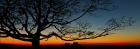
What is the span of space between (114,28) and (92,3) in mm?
2579

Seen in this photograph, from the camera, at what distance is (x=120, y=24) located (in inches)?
967

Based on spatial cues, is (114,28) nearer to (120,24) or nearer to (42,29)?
(120,24)

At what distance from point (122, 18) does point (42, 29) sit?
20.0 ft

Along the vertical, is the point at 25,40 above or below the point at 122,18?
below

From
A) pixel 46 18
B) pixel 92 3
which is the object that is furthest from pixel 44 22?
pixel 92 3

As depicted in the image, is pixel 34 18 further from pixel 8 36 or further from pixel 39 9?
pixel 8 36

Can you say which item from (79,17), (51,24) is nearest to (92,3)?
(79,17)

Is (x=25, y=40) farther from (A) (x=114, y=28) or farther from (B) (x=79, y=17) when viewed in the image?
(A) (x=114, y=28)

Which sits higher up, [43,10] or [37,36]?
[43,10]

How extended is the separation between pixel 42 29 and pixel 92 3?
4.28 metres

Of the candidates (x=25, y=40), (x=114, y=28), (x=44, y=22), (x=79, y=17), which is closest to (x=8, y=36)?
(x=25, y=40)

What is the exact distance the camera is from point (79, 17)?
2414 centimetres

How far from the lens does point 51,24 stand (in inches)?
958

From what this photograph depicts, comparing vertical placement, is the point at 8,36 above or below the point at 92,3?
below
